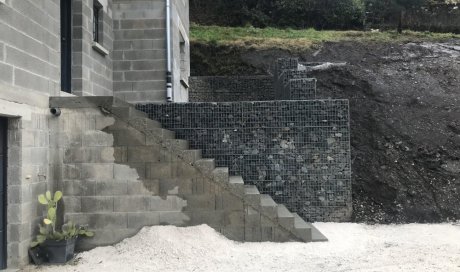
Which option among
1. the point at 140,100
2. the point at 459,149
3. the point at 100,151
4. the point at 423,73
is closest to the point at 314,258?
the point at 100,151

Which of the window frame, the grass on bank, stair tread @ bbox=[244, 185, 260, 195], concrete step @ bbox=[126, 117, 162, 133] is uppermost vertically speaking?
the grass on bank

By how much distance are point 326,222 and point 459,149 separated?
12.2 feet

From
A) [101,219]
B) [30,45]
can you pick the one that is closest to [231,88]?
[101,219]

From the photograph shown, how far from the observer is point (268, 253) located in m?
6.03

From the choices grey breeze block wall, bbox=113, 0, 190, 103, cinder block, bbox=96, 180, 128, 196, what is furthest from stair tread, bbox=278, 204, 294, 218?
grey breeze block wall, bbox=113, 0, 190, 103

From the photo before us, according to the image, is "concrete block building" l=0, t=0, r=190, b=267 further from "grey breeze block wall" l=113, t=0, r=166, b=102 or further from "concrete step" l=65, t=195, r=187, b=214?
"concrete step" l=65, t=195, r=187, b=214

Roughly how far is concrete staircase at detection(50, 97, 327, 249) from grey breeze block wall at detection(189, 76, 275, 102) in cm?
734

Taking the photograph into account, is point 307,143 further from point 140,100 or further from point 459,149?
point 140,100

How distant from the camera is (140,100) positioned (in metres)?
→ 10.1

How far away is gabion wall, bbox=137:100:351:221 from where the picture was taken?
7656mm

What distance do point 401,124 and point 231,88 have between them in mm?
5840

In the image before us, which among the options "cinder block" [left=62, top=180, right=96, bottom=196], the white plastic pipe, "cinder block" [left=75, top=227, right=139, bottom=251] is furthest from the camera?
the white plastic pipe

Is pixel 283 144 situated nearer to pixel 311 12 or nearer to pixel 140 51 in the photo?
pixel 140 51

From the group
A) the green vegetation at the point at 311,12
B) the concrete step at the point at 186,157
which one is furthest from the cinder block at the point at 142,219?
the green vegetation at the point at 311,12
